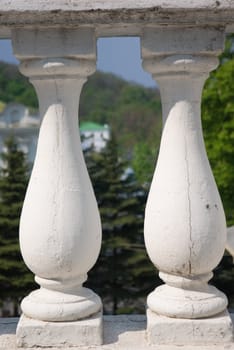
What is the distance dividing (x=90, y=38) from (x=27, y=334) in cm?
132

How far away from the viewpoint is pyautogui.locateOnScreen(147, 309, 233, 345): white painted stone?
238 cm

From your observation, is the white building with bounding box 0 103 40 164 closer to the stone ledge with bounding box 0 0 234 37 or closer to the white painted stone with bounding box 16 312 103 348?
the white painted stone with bounding box 16 312 103 348

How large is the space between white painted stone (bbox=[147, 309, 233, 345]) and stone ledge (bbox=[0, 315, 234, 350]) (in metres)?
0.02

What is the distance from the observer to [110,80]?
125 meters

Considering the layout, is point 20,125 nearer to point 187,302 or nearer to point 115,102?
point 115,102

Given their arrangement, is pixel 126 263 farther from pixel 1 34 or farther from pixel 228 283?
pixel 1 34

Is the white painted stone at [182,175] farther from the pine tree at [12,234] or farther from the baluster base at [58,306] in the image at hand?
the pine tree at [12,234]

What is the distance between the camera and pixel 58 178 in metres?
2.31

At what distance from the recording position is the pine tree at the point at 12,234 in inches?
838

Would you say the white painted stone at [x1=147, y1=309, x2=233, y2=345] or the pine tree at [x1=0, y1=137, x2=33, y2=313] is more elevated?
the white painted stone at [x1=147, y1=309, x2=233, y2=345]

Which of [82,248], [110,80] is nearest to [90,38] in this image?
[82,248]

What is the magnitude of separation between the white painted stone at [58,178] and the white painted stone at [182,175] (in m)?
0.28

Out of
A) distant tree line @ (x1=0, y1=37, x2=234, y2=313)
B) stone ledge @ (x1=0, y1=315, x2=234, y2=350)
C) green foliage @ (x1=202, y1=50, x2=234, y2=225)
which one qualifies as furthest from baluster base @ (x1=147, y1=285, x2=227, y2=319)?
green foliage @ (x1=202, y1=50, x2=234, y2=225)

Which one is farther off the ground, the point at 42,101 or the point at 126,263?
the point at 42,101
